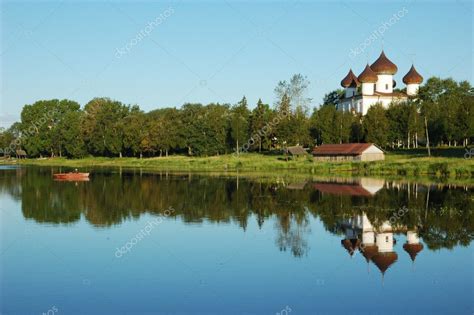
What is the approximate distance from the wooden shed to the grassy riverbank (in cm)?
167

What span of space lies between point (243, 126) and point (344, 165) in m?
24.7

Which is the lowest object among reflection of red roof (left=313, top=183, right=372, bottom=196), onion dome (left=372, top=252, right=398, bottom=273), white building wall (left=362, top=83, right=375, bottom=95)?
onion dome (left=372, top=252, right=398, bottom=273)

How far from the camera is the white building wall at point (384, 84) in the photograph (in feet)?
303

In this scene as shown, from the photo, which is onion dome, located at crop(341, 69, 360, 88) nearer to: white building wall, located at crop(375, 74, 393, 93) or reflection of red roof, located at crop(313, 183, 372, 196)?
white building wall, located at crop(375, 74, 393, 93)

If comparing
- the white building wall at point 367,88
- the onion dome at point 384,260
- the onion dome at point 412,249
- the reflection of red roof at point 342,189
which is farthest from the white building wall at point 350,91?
the onion dome at point 384,260

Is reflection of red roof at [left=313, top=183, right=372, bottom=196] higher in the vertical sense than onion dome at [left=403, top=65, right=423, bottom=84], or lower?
lower

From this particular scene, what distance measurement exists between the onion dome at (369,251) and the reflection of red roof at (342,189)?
17756mm

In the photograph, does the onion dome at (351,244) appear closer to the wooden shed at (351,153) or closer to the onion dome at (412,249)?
the onion dome at (412,249)

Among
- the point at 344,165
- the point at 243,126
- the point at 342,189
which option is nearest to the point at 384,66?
the point at 243,126

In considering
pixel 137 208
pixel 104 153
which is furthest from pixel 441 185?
pixel 104 153

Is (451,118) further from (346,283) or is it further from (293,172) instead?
(346,283)

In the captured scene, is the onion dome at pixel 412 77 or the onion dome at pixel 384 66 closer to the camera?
the onion dome at pixel 384 66

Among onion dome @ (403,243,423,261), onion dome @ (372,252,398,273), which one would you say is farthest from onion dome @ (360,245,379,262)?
onion dome @ (403,243,423,261)

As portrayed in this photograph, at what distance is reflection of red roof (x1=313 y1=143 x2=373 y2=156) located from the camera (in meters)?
68.8
